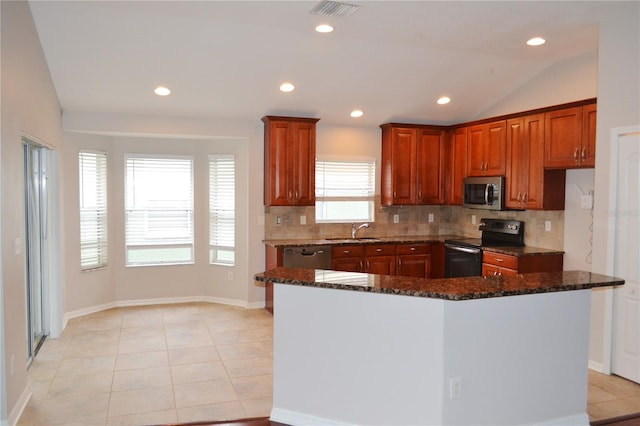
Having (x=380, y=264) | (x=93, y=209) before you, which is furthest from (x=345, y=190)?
(x=93, y=209)

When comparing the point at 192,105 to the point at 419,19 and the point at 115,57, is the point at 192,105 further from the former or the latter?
the point at 419,19

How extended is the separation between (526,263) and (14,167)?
4754 mm

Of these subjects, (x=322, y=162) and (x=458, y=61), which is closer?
(x=458, y=61)

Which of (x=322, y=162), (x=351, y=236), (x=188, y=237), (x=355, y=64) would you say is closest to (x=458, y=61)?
(x=355, y=64)

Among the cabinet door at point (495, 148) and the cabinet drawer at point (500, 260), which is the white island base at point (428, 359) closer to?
the cabinet drawer at point (500, 260)

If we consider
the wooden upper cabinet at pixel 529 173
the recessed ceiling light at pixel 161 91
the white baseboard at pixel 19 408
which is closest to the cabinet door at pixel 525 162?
the wooden upper cabinet at pixel 529 173

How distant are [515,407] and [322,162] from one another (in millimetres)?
4298

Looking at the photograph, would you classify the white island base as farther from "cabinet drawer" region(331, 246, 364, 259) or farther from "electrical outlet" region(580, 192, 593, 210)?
"cabinet drawer" region(331, 246, 364, 259)

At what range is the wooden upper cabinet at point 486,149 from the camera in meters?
5.87

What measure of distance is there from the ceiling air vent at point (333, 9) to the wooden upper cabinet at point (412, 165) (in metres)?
2.98

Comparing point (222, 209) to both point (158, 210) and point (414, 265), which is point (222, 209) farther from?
point (414, 265)

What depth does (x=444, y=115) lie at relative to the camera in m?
6.70

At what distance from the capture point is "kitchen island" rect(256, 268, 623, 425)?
2791mm

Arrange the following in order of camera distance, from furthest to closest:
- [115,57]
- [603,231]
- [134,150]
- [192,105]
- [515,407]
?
[134,150] → [192,105] → [115,57] → [603,231] → [515,407]
